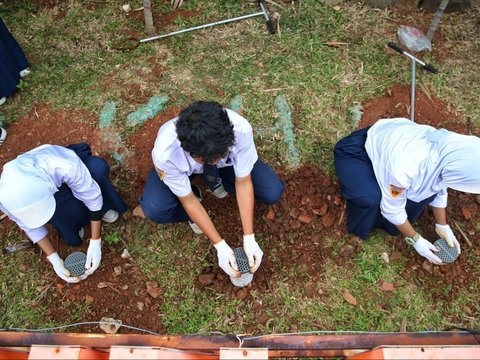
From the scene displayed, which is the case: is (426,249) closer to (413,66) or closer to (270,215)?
(270,215)

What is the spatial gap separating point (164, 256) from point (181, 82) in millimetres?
1439

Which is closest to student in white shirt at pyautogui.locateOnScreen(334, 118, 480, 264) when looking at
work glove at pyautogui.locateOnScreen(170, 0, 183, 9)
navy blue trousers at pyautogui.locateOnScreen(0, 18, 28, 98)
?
work glove at pyautogui.locateOnScreen(170, 0, 183, 9)

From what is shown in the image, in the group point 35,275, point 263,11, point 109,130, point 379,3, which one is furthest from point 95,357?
point 379,3

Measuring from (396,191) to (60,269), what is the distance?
2.10 metres

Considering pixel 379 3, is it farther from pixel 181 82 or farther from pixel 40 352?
pixel 40 352

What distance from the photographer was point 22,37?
3713mm

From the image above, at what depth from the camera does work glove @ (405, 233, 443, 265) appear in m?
2.60

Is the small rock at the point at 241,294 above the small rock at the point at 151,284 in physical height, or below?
below

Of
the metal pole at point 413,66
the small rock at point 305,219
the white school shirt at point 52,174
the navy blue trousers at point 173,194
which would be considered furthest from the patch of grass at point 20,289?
the metal pole at point 413,66

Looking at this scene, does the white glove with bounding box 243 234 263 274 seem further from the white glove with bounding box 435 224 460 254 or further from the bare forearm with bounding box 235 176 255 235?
the white glove with bounding box 435 224 460 254

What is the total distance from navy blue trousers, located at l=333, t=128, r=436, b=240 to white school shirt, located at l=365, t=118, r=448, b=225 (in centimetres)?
6

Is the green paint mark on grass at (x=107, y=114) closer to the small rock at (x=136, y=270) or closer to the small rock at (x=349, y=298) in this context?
the small rock at (x=136, y=270)

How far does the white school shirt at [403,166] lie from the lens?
89.4 inches

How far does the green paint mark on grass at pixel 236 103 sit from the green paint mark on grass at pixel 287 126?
29 cm
